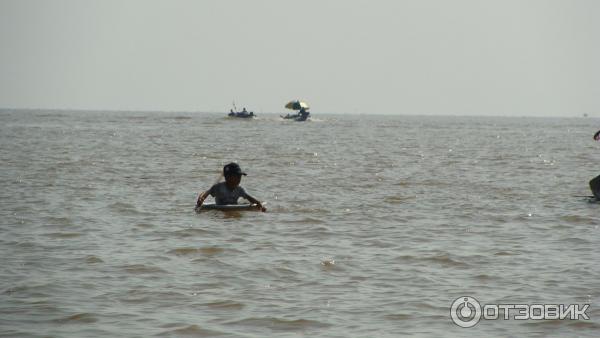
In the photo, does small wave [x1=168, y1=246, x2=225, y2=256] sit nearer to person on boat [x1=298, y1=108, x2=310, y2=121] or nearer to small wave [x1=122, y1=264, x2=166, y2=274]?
small wave [x1=122, y1=264, x2=166, y2=274]

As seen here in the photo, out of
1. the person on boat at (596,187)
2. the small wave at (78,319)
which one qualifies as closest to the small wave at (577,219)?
the person on boat at (596,187)

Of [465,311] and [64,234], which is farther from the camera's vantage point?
[64,234]

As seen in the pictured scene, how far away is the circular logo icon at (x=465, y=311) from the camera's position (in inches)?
354

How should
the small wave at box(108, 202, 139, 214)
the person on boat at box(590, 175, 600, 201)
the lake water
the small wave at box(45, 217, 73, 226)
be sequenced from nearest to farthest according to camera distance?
1. the lake water
2. the small wave at box(45, 217, 73, 226)
3. the small wave at box(108, 202, 139, 214)
4. the person on boat at box(590, 175, 600, 201)

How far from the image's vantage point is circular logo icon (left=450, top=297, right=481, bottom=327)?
9.00 m

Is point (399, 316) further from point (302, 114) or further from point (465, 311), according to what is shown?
point (302, 114)

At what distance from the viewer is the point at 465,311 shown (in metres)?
9.40

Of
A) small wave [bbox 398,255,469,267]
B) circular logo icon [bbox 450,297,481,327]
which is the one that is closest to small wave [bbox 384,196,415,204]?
small wave [bbox 398,255,469,267]

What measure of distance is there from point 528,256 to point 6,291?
695 centimetres

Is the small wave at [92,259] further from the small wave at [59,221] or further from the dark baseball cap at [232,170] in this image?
the dark baseball cap at [232,170]

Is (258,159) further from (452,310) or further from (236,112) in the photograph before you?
(236,112)

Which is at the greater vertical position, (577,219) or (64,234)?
(577,219)

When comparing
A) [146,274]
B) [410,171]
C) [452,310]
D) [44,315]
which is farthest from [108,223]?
[410,171]

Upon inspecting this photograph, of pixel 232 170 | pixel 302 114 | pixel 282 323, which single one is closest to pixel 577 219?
pixel 232 170
